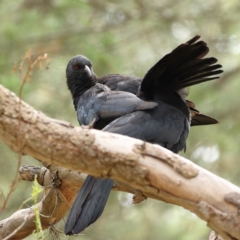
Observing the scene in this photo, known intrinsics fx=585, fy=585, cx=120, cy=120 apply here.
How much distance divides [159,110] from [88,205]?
1375 mm

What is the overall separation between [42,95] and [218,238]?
5649mm

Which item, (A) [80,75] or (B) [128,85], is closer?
(B) [128,85]

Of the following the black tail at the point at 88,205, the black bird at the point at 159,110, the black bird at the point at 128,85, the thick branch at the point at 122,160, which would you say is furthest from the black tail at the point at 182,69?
the thick branch at the point at 122,160

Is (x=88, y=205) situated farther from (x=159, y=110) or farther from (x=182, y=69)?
(x=182, y=69)

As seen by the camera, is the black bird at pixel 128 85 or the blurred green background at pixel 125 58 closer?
the black bird at pixel 128 85

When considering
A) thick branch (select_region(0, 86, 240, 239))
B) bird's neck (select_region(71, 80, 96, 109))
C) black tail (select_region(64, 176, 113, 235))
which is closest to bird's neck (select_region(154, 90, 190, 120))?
bird's neck (select_region(71, 80, 96, 109))

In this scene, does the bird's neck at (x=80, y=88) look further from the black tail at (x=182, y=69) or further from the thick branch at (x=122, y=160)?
the thick branch at (x=122, y=160)

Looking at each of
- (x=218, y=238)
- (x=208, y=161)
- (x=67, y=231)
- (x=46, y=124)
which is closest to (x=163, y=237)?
(x=208, y=161)

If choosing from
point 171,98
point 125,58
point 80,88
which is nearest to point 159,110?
point 171,98

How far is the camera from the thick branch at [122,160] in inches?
112

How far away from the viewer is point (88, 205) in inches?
143

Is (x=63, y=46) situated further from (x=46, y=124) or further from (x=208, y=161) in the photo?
(x=46, y=124)

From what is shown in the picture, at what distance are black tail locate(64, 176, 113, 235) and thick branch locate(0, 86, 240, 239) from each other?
67 centimetres

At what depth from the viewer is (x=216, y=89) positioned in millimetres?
9156
